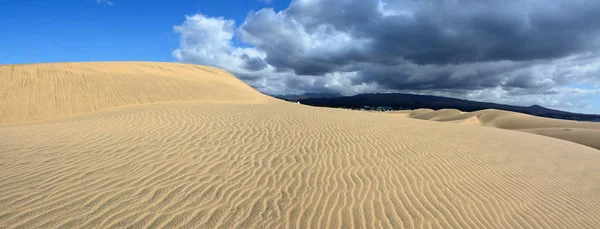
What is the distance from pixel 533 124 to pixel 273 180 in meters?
36.6

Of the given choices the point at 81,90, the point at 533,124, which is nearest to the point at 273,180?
the point at 81,90

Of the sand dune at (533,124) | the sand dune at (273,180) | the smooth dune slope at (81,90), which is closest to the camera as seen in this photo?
the sand dune at (273,180)

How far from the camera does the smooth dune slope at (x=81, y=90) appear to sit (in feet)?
54.4

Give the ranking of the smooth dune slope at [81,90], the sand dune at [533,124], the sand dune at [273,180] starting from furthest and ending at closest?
the sand dune at [533,124]
the smooth dune slope at [81,90]
the sand dune at [273,180]

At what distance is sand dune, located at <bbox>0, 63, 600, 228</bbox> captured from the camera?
13.7 ft

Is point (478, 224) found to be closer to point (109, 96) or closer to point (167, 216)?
point (167, 216)

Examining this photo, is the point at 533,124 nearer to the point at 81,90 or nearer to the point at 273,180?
the point at 273,180

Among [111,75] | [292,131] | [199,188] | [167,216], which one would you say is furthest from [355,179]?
[111,75]

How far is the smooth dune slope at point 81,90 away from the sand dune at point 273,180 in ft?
30.9

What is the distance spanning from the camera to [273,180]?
5766mm

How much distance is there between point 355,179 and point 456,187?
205cm

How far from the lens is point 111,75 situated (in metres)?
24.5

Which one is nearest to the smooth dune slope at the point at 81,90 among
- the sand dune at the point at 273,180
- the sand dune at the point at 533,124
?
the sand dune at the point at 273,180

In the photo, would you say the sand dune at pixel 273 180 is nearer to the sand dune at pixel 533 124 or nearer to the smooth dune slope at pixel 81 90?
the smooth dune slope at pixel 81 90
